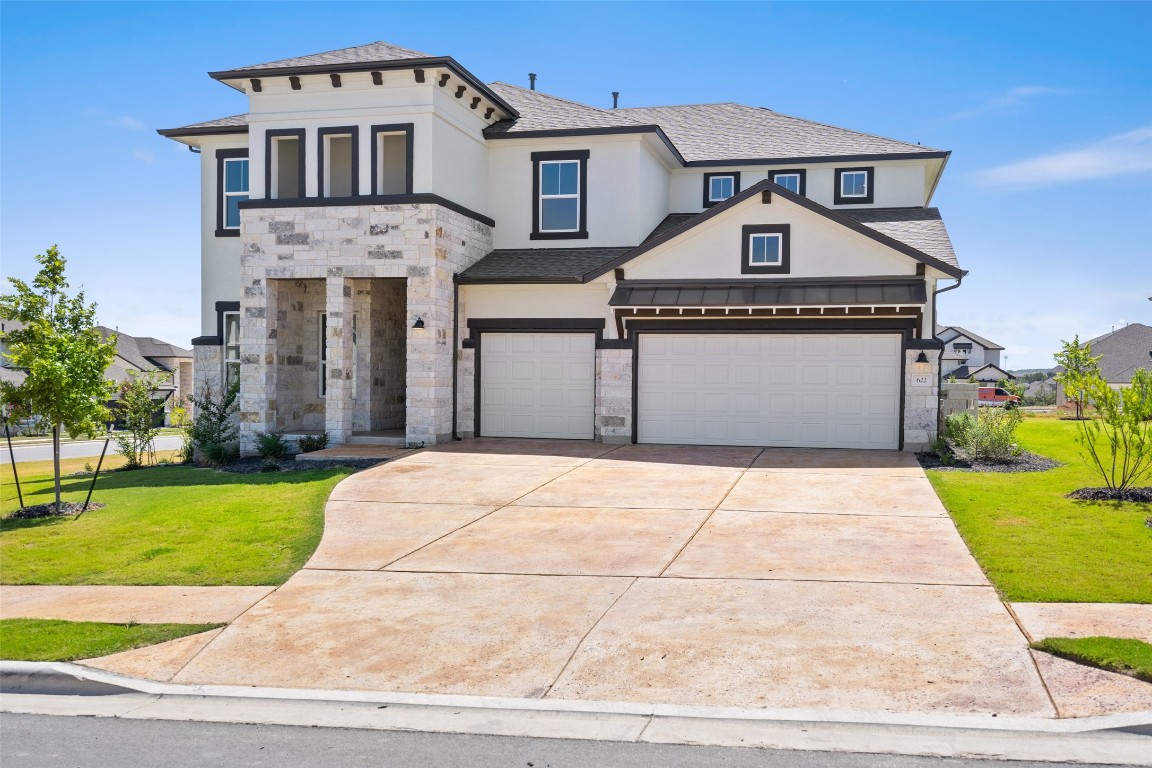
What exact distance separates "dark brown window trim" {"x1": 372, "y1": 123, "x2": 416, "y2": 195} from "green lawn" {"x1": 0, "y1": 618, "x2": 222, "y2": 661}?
12.2 meters

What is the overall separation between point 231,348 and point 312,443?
3931 mm

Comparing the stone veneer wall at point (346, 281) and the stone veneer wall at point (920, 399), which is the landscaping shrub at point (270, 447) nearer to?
the stone veneer wall at point (346, 281)

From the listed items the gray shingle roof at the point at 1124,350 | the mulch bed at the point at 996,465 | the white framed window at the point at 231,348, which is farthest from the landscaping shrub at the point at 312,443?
the gray shingle roof at the point at 1124,350

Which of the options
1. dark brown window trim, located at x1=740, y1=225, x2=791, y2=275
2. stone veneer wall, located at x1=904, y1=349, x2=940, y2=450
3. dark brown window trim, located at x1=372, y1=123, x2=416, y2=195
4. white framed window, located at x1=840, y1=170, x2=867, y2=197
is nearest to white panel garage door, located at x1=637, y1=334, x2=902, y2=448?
stone veneer wall, located at x1=904, y1=349, x2=940, y2=450

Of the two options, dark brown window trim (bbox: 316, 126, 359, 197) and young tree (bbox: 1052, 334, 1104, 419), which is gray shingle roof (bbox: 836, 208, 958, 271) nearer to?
young tree (bbox: 1052, 334, 1104, 419)

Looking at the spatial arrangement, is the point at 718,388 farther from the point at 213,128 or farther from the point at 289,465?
the point at 213,128

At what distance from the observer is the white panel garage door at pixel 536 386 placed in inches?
810

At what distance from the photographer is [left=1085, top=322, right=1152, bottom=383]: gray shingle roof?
53656mm

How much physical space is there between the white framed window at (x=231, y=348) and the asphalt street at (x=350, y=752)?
636 inches

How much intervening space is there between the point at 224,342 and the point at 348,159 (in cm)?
499

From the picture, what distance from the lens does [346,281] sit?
1947 cm

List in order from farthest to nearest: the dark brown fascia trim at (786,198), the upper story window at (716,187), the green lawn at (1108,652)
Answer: the upper story window at (716,187) → the dark brown fascia trim at (786,198) → the green lawn at (1108,652)

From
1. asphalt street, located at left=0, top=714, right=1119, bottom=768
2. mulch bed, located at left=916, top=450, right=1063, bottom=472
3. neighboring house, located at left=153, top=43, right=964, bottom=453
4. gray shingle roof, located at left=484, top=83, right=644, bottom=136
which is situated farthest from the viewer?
gray shingle roof, located at left=484, top=83, right=644, bottom=136

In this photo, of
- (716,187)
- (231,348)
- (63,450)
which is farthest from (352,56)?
(63,450)
